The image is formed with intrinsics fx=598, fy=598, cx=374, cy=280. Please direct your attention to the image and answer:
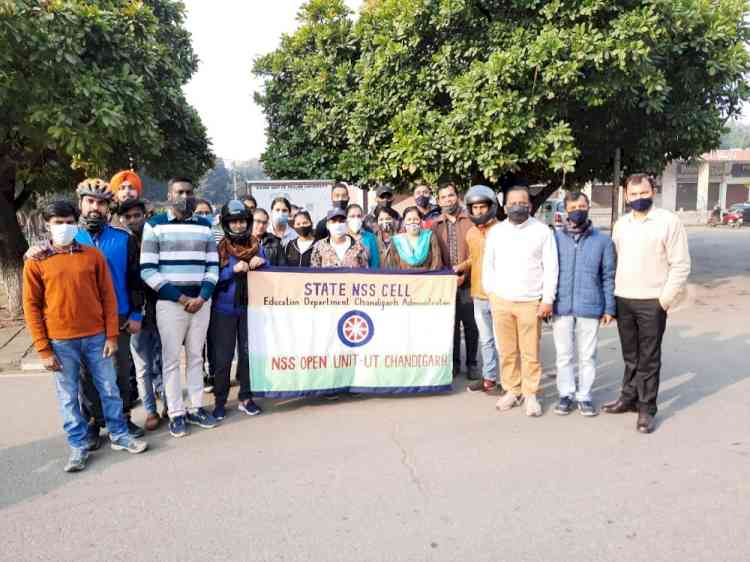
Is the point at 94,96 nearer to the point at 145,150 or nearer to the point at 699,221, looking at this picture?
the point at 145,150

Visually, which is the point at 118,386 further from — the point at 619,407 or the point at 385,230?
the point at 619,407

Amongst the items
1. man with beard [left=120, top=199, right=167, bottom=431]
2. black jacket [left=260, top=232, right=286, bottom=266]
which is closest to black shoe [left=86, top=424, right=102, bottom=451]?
man with beard [left=120, top=199, right=167, bottom=431]

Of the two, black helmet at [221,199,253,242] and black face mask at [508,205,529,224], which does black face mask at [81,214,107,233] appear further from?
black face mask at [508,205,529,224]

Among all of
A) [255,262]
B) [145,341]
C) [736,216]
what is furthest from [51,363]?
[736,216]

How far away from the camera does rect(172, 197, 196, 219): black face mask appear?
176 inches

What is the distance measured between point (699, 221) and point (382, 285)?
41.9 metres

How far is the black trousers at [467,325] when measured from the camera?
6039 millimetres

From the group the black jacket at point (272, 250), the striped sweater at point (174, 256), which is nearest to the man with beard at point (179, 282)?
the striped sweater at point (174, 256)

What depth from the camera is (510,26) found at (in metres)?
9.53

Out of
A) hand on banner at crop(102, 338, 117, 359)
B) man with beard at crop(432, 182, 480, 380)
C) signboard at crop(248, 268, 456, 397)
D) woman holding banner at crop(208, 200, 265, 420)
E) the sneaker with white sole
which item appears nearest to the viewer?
hand on banner at crop(102, 338, 117, 359)

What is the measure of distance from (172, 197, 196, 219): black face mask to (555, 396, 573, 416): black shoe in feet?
11.0

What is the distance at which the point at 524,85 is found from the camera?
358 inches

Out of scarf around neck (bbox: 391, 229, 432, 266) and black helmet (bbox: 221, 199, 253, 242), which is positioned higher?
black helmet (bbox: 221, 199, 253, 242)

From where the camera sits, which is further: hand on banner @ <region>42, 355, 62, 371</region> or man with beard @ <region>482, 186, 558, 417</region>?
man with beard @ <region>482, 186, 558, 417</region>
